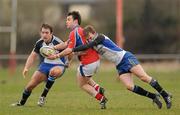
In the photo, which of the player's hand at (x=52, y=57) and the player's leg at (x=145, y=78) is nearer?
the player's leg at (x=145, y=78)

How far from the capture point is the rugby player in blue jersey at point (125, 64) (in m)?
15.2

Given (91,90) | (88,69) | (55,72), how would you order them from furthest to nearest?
1. (55,72)
2. (91,90)
3. (88,69)

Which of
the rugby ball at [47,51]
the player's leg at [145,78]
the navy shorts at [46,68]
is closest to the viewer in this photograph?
the player's leg at [145,78]

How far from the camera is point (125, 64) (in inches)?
600

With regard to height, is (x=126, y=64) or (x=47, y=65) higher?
(x=126, y=64)

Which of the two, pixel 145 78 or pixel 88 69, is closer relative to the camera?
pixel 145 78

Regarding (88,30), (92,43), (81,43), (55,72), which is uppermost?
(88,30)

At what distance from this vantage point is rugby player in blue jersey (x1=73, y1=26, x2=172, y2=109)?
1516 centimetres

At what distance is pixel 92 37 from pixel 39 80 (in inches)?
76.6

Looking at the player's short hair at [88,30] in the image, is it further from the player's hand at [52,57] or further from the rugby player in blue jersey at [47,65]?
the rugby player in blue jersey at [47,65]

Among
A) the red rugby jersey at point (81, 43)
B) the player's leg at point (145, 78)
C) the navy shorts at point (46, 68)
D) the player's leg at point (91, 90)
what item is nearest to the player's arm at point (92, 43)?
the red rugby jersey at point (81, 43)

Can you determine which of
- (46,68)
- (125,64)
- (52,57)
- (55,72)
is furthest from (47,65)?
(125,64)

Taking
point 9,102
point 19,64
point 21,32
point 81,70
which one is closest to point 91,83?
point 81,70

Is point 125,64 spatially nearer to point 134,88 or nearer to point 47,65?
point 134,88
